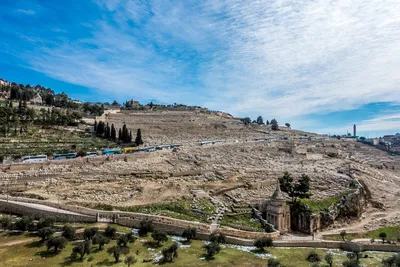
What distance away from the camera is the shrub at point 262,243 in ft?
68.5

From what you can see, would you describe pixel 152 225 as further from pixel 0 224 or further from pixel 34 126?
pixel 34 126

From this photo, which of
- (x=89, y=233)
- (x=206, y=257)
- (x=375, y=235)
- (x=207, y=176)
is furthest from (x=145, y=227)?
(x=375, y=235)

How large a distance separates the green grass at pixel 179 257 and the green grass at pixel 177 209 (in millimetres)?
4825

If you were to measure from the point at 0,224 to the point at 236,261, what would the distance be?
16.1m

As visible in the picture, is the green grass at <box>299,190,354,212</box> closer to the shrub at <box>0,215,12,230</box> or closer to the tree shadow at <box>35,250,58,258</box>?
the tree shadow at <box>35,250,58,258</box>

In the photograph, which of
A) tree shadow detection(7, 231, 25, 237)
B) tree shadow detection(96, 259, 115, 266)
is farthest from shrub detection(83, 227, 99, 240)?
tree shadow detection(7, 231, 25, 237)

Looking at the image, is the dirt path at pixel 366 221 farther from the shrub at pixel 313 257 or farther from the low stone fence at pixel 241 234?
the shrub at pixel 313 257

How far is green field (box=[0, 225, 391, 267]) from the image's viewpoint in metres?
18.2

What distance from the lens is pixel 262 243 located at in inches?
822

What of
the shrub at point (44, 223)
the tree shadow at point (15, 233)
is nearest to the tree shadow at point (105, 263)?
the shrub at point (44, 223)

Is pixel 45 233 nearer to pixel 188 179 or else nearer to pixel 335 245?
pixel 188 179

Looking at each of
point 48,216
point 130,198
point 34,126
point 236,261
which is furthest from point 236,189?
point 34,126

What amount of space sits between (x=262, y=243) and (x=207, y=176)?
52.5 ft

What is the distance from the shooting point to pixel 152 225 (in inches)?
899
